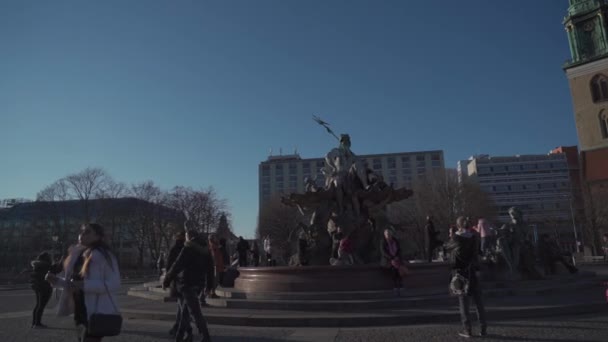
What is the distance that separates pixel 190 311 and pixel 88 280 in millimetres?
2337

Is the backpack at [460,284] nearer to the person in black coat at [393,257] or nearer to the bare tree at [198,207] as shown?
the person in black coat at [393,257]

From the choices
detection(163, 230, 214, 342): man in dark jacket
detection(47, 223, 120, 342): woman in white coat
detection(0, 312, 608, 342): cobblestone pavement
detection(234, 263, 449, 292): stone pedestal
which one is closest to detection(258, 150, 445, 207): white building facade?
detection(234, 263, 449, 292): stone pedestal

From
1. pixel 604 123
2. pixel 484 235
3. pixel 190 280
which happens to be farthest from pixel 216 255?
pixel 604 123

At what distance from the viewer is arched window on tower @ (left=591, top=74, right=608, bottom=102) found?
5822 cm

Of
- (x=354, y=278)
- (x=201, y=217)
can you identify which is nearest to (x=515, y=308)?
(x=354, y=278)

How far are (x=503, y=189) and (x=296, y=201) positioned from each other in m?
99.8

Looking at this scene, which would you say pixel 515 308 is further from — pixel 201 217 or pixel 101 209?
pixel 101 209

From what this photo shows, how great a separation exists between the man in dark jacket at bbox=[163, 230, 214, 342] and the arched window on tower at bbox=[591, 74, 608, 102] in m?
68.6

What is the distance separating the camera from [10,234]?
6297cm

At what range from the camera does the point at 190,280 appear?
600 cm

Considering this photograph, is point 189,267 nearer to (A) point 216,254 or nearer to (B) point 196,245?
(B) point 196,245

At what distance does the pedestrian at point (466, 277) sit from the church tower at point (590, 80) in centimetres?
5931

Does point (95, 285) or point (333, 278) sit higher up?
point (95, 285)

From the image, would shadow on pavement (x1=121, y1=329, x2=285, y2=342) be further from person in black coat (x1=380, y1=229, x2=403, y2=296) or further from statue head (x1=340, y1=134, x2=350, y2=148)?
statue head (x1=340, y1=134, x2=350, y2=148)
